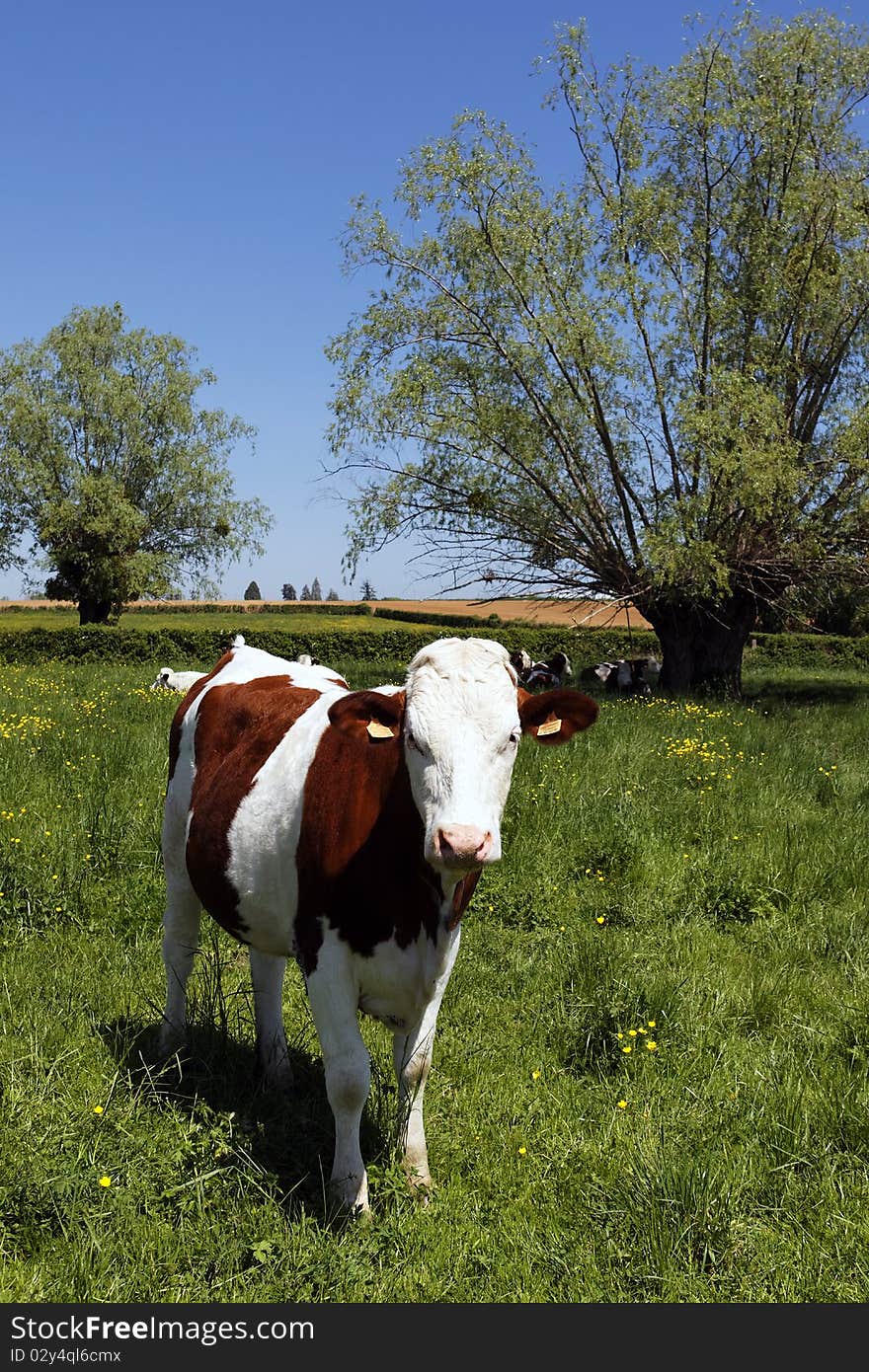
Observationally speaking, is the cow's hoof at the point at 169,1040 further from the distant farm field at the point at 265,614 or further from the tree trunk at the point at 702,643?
the distant farm field at the point at 265,614

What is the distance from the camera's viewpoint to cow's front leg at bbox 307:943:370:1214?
3516 millimetres

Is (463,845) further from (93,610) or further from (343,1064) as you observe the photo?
(93,610)

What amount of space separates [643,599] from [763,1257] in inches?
683

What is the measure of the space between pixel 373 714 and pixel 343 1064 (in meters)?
1.25

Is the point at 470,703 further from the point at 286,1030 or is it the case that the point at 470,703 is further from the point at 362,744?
→ the point at 286,1030

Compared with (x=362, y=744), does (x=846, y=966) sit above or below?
below

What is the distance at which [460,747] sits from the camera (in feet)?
10.2

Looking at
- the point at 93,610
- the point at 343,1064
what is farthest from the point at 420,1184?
the point at 93,610

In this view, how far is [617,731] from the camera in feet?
41.7

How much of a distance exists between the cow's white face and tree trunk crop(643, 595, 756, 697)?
723 inches

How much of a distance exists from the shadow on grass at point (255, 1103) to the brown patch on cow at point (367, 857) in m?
0.83

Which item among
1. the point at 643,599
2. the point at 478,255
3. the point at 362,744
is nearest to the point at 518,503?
the point at 643,599

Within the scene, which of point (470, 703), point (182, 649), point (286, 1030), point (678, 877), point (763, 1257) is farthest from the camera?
point (182, 649)

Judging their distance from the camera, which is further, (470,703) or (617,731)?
(617,731)
